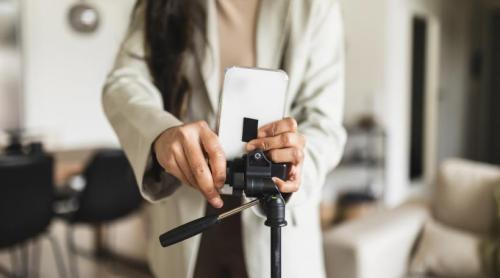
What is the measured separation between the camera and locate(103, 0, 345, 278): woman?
24.2 inches

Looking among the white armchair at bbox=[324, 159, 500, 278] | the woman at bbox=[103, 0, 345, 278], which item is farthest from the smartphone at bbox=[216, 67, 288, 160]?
the white armchair at bbox=[324, 159, 500, 278]

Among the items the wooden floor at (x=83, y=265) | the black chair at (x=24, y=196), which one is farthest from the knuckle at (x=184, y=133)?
the wooden floor at (x=83, y=265)

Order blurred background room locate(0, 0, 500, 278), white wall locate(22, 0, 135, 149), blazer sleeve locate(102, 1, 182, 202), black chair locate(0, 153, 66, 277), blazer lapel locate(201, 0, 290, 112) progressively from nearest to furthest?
blazer sleeve locate(102, 1, 182, 202) < blazer lapel locate(201, 0, 290, 112) < blurred background room locate(0, 0, 500, 278) < black chair locate(0, 153, 66, 277) < white wall locate(22, 0, 135, 149)

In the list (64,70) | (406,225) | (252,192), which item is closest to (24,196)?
(406,225)

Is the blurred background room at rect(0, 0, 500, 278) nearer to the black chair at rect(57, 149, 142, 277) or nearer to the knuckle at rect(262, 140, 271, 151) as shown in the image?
the black chair at rect(57, 149, 142, 277)

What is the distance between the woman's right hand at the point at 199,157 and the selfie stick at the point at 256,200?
0.02 metres

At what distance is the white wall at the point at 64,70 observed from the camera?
13.8 ft

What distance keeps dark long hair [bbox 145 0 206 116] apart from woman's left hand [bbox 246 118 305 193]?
0.23 m

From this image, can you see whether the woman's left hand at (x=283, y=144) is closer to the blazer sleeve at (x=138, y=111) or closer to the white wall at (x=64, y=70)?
the blazer sleeve at (x=138, y=111)

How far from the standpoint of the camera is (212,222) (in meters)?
0.43

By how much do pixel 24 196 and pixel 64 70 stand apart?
2636 millimetres

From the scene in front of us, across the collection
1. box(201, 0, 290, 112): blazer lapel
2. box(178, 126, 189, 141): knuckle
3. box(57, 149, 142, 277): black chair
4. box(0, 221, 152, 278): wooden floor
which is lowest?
box(0, 221, 152, 278): wooden floor

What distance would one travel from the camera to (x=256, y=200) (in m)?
0.44

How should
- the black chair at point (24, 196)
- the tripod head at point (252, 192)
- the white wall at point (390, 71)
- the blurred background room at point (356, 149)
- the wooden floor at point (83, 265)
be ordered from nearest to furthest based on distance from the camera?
1. the tripod head at point (252, 192)
2. the blurred background room at point (356, 149)
3. the black chair at point (24, 196)
4. the wooden floor at point (83, 265)
5. the white wall at point (390, 71)
